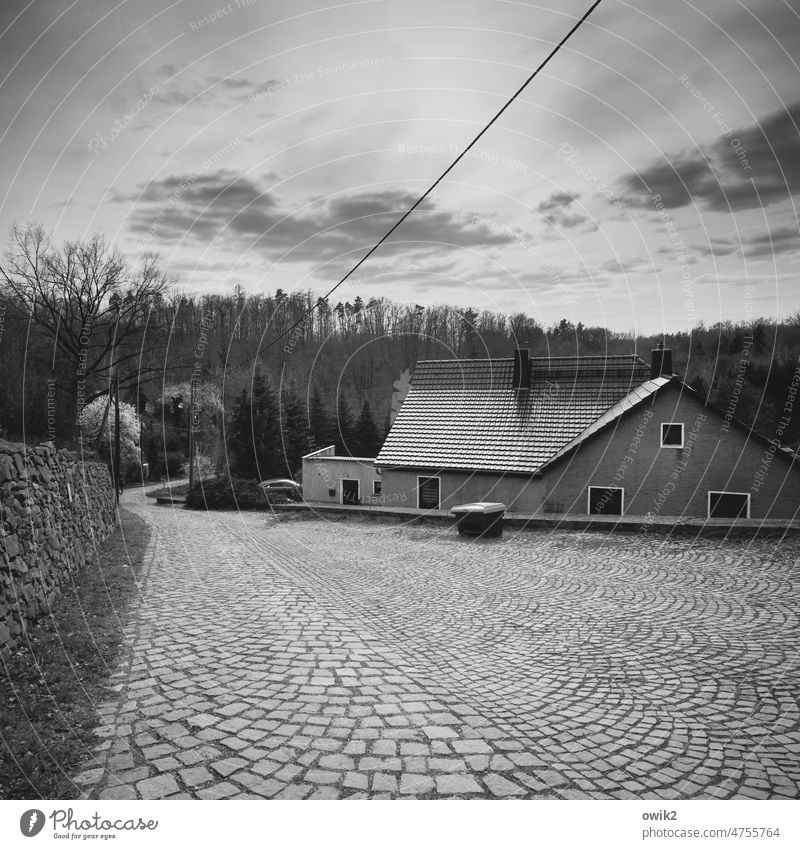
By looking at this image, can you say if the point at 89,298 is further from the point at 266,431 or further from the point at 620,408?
the point at 266,431

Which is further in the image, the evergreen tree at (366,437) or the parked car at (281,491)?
the evergreen tree at (366,437)

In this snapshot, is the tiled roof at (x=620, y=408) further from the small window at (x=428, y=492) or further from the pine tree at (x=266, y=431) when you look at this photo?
the pine tree at (x=266, y=431)

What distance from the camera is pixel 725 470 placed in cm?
1780

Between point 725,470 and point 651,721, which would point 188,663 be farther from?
point 725,470

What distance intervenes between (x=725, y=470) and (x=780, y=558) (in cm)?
679

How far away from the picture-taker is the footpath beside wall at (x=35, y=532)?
5.82 metres

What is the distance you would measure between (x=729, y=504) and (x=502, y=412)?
898 centimetres

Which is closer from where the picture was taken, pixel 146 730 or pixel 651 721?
pixel 146 730

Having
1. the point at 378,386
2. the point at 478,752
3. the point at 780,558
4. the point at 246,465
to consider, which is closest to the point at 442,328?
the point at 378,386

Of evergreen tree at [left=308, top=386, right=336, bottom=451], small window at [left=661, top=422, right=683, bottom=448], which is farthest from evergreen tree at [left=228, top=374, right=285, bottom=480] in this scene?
small window at [left=661, top=422, right=683, bottom=448]

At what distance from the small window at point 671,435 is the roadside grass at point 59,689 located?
16914 millimetres

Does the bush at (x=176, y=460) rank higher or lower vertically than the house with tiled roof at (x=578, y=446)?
lower

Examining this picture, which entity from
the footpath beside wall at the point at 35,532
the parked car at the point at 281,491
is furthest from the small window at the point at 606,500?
the footpath beside wall at the point at 35,532

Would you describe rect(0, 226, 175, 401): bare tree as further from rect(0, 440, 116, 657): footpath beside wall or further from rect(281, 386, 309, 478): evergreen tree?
rect(281, 386, 309, 478): evergreen tree
